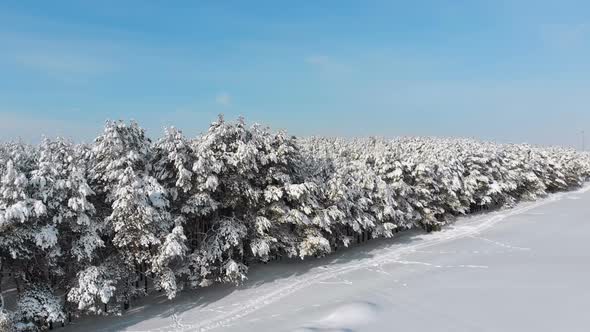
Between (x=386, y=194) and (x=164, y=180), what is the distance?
14548mm

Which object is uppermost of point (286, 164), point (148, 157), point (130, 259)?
point (148, 157)

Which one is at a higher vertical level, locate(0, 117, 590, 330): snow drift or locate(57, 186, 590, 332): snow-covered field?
locate(0, 117, 590, 330): snow drift

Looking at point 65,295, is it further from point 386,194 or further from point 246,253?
point 386,194

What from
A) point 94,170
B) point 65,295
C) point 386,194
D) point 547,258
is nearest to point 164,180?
point 94,170

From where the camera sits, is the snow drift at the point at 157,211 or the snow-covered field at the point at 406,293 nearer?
the snow-covered field at the point at 406,293

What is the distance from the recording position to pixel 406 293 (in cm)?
1761

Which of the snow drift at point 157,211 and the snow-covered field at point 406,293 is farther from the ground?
the snow drift at point 157,211

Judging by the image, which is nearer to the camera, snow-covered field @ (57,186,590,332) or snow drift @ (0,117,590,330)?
snow-covered field @ (57,186,590,332)

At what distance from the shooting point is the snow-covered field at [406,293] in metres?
13.9

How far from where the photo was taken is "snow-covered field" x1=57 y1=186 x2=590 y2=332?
548 inches

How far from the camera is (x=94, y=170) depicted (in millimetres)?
16891

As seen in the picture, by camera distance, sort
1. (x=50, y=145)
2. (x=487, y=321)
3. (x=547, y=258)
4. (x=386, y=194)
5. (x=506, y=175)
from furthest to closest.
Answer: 1. (x=506, y=175)
2. (x=386, y=194)
3. (x=547, y=258)
4. (x=50, y=145)
5. (x=487, y=321)

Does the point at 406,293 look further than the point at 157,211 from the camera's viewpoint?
Yes

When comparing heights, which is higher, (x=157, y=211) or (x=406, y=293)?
(x=157, y=211)
